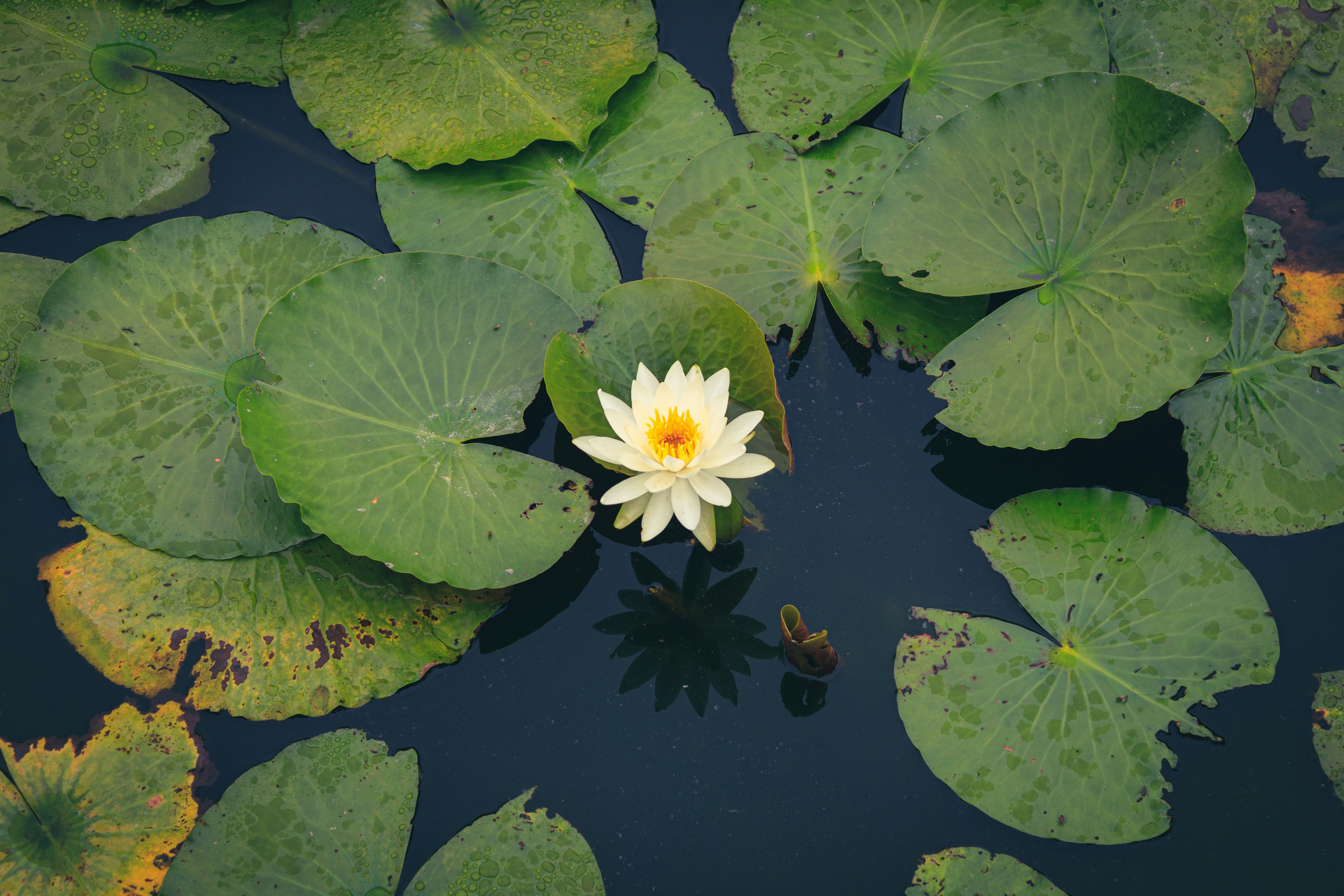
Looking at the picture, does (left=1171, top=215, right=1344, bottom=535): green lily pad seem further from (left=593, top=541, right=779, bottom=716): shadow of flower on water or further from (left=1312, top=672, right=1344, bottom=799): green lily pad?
(left=593, top=541, right=779, bottom=716): shadow of flower on water

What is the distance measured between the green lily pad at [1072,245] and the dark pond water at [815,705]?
348 mm

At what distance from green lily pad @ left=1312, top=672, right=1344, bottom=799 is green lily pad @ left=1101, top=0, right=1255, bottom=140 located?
2039 mm

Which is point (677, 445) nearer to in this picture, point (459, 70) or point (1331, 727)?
point (459, 70)

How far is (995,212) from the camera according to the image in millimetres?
2533

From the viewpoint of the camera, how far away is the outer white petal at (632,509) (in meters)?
2.30

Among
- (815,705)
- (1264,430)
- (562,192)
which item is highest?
(562,192)

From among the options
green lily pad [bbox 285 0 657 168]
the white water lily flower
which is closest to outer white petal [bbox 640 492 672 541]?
the white water lily flower

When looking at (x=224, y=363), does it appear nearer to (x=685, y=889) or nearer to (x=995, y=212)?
(x=685, y=889)

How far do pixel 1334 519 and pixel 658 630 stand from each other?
7.38 ft

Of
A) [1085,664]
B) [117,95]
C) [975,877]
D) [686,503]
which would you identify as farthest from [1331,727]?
[117,95]

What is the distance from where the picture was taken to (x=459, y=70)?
2.87 m

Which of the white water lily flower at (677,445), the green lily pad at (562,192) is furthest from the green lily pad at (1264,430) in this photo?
the green lily pad at (562,192)

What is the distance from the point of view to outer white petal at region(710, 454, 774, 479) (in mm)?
2232

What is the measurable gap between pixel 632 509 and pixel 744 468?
0.37 meters
